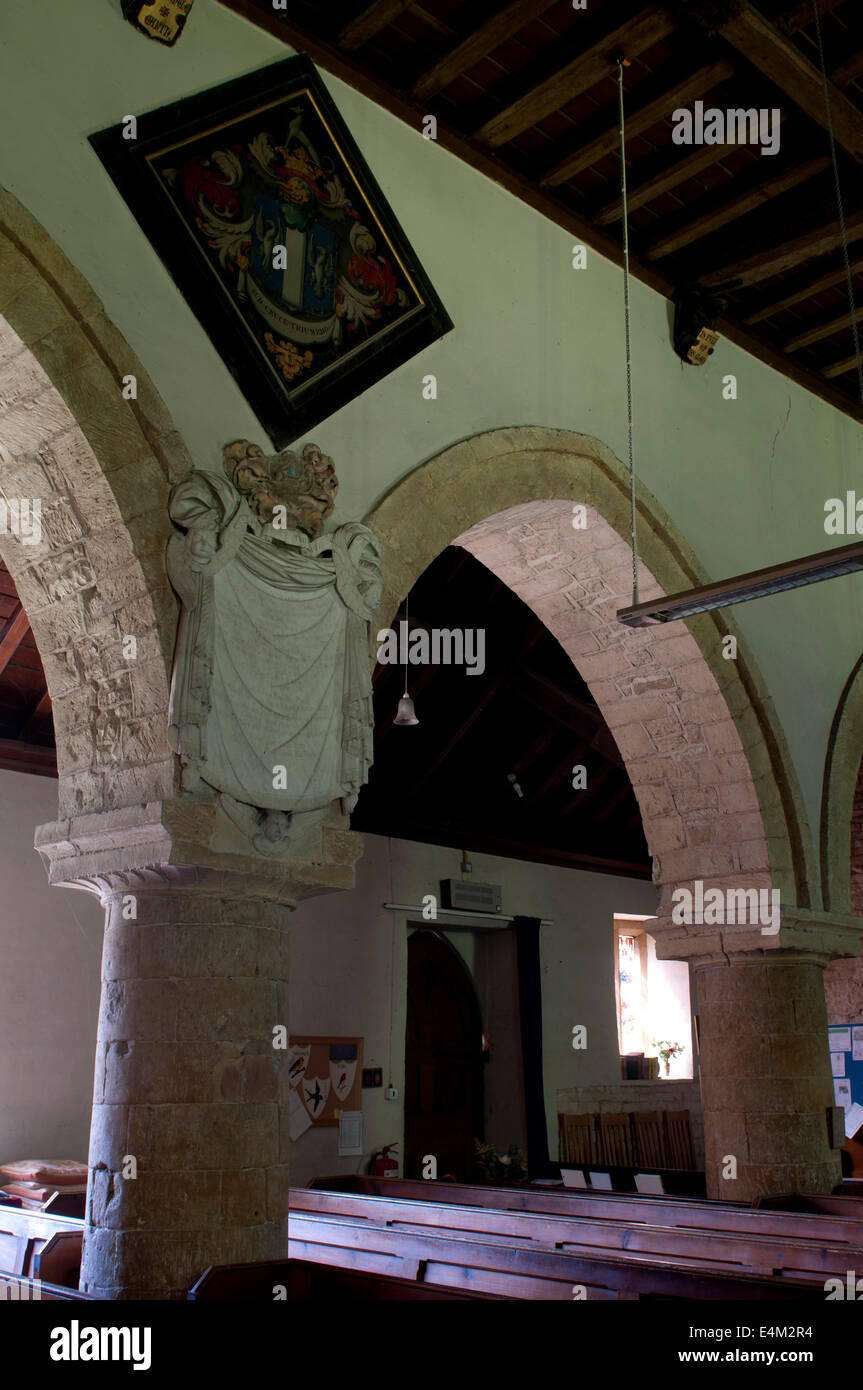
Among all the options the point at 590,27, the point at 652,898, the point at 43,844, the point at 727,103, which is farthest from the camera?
the point at 652,898

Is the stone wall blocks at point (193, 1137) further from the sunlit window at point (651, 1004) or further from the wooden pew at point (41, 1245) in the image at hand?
the sunlit window at point (651, 1004)

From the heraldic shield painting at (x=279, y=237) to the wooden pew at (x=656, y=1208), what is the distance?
10.6 feet

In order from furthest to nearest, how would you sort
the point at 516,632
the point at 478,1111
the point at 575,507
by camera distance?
the point at 478,1111 → the point at 516,632 → the point at 575,507

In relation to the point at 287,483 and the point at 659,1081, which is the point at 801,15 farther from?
the point at 659,1081

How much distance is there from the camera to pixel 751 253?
5.66 metres

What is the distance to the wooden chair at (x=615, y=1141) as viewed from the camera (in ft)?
32.8

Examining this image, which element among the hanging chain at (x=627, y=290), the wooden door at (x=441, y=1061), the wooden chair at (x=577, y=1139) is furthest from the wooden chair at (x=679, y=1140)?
the hanging chain at (x=627, y=290)

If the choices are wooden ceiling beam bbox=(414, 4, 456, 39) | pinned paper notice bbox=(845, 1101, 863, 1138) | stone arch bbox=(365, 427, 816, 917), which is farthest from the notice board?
wooden ceiling beam bbox=(414, 4, 456, 39)

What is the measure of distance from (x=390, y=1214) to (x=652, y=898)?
698 cm

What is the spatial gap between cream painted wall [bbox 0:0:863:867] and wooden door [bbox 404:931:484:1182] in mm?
4428

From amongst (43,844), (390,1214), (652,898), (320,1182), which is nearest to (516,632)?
(652,898)

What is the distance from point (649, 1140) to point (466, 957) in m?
2.31
